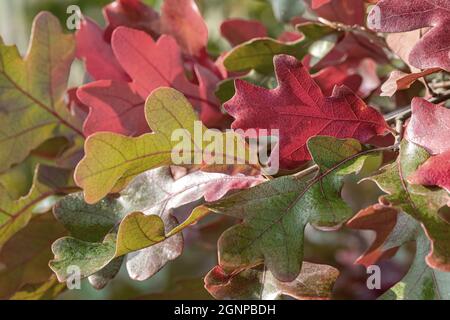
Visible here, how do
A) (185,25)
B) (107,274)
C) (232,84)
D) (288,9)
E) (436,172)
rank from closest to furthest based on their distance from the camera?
1. (436,172)
2. (107,274)
3. (232,84)
4. (185,25)
5. (288,9)

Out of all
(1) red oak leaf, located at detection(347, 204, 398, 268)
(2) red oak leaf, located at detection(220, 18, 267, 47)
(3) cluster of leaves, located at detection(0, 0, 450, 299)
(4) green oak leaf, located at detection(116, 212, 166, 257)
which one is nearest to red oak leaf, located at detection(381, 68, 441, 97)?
(3) cluster of leaves, located at detection(0, 0, 450, 299)

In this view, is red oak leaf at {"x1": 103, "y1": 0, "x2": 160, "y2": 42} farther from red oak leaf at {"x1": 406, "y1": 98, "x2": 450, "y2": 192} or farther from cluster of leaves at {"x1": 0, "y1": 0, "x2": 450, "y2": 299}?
red oak leaf at {"x1": 406, "y1": 98, "x2": 450, "y2": 192}

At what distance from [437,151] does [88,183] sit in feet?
0.96

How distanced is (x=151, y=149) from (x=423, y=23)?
25 centimetres

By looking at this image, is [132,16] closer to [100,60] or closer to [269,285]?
[100,60]

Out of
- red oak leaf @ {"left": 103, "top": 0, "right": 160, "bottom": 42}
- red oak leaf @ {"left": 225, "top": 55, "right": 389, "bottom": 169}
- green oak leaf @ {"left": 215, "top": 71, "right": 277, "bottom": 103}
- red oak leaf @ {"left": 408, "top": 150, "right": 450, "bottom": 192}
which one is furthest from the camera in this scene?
red oak leaf @ {"left": 103, "top": 0, "right": 160, "bottom": 42}

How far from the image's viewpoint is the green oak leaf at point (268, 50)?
0.84 m

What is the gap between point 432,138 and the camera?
0.61 metres

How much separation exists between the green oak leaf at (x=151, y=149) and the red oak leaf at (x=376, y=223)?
13cm

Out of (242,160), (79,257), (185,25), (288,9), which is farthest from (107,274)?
(288,9)

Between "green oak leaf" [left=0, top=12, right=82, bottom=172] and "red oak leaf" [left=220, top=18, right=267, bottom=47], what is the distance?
201mm

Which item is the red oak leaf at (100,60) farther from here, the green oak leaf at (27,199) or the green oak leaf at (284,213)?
the green oak leaf at (284,213)

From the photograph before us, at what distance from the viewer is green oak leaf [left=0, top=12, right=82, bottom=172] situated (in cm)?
93

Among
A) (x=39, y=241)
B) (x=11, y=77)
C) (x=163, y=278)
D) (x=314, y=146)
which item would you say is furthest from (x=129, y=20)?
(x=163, y=278)
